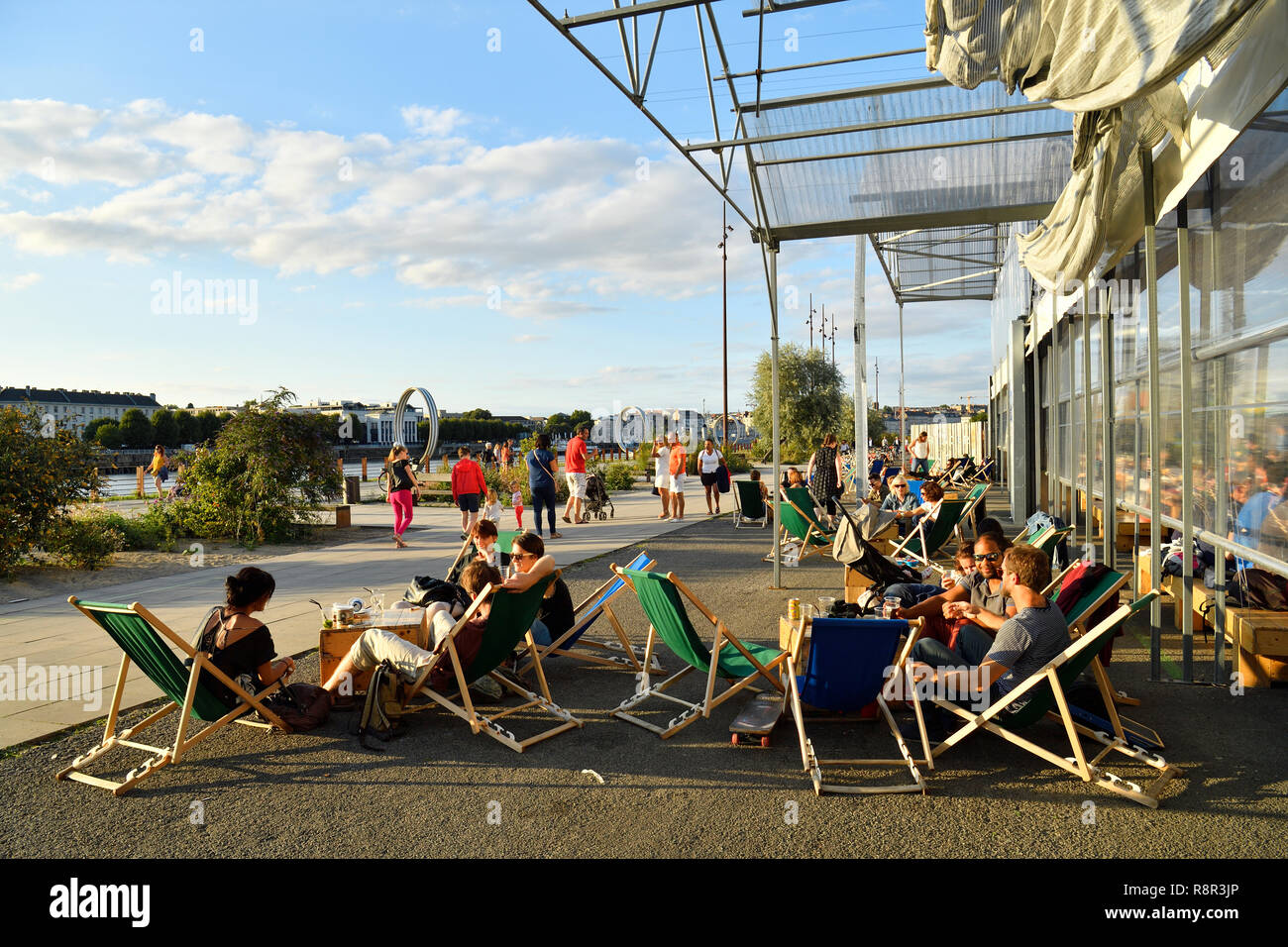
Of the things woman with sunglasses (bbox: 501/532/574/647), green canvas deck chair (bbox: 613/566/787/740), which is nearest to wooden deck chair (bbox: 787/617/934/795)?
green canvas deck chair (bbox: 613/566/787/740)

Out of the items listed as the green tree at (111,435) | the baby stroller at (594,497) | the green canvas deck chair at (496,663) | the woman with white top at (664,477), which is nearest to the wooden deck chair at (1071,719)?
the green canvas deck chair at (496,663)

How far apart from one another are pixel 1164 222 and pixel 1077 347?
3.97m

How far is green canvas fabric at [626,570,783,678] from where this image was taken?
13.8ft

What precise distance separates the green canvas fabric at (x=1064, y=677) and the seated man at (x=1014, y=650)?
0.08 metres

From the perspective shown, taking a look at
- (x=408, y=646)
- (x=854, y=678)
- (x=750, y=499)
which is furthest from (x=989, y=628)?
(x=750, y=499)

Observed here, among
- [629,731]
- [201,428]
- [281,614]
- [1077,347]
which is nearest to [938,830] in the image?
[629,731]

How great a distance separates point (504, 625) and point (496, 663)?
23 centimetres

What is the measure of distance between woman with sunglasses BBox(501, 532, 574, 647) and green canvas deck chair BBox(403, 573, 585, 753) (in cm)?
12

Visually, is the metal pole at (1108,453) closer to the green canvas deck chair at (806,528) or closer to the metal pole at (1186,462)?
the metal pole at (1186,462)

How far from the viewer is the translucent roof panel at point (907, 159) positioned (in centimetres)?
648

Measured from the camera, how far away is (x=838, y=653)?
12.6 ft

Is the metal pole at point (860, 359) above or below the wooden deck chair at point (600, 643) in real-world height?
above
